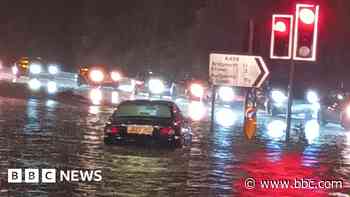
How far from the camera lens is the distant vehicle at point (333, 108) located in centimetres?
3506

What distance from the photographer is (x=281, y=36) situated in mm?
22281

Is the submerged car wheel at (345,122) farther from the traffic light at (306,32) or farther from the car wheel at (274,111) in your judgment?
the traffic light at (306,32)

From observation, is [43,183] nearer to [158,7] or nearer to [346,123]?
[346,123]

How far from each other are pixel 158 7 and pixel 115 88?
40.4 feet

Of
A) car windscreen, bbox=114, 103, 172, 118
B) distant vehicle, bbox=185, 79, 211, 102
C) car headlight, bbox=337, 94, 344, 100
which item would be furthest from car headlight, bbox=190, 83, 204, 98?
car windscreen, bbox=114, 103, 172, 118

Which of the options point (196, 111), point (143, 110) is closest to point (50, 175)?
point (143, 110)

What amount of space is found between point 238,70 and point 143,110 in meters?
5.30

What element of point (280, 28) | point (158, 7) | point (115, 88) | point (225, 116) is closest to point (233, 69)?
point (280, 28)

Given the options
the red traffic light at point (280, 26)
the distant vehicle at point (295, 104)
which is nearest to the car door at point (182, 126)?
the red traffic light at point (280, 26)

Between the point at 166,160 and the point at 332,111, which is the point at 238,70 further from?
the point at 332,111

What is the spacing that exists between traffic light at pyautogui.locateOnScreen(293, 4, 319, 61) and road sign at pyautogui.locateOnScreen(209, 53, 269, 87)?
1928mm

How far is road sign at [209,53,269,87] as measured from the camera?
24.4m

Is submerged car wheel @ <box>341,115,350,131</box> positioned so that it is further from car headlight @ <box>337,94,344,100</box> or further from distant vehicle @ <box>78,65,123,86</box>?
distant vehicle @ <box>78,65,123,86</box>

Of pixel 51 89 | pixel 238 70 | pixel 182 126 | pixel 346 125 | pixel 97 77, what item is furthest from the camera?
pixel 97 77
